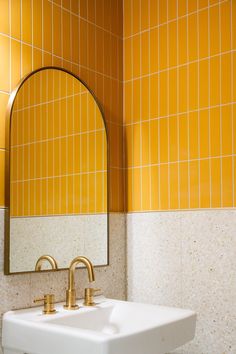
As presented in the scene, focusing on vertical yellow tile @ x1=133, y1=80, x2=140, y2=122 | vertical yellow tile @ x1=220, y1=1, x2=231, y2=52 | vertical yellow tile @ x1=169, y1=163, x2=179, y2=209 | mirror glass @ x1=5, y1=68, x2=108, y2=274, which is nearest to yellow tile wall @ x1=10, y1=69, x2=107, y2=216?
mirror glass @ x1=5, y1=68, x2=108, y2=274

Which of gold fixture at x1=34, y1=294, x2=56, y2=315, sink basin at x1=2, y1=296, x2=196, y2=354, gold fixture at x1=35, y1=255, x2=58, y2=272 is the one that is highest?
gold fixture at x1=35, y1=255, x2=58, y2=272

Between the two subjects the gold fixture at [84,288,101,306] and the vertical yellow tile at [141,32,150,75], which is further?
the vertical yellow tile at [141,32,150,75]

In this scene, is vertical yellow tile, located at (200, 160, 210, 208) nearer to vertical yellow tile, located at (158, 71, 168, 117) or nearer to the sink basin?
vertical yellow tile, located at (158, 71, 168, 117)

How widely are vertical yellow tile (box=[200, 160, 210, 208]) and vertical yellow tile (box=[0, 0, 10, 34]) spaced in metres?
1.01

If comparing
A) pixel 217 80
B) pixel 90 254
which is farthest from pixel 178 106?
pixel 90 254

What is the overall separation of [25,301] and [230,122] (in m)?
1.14

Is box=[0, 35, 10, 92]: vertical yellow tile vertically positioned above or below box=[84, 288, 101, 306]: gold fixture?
above

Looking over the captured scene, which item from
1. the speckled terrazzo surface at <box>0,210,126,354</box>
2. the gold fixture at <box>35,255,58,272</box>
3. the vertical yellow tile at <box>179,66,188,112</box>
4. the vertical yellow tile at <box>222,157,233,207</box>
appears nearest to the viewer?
the speckled terrazzo surface at <box>0,210,126,354</box>

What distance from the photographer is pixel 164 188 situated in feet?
7.69

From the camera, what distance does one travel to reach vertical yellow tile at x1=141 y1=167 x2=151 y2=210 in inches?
94.8

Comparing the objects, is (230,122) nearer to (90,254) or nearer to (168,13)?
(168,13)

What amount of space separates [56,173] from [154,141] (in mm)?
549

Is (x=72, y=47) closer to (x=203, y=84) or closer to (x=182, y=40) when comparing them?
(x=182, y=40)

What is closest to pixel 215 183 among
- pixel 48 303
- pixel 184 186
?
pixel 184 186
